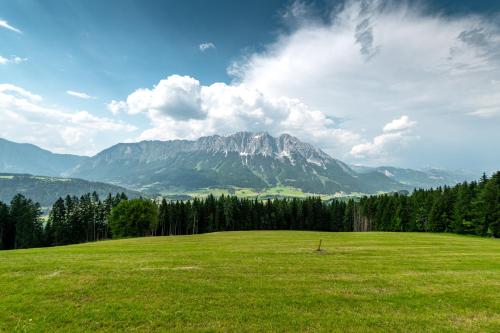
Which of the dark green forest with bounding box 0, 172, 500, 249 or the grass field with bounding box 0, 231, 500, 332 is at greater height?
the grass field with bounding box 0, 231, 500, 332

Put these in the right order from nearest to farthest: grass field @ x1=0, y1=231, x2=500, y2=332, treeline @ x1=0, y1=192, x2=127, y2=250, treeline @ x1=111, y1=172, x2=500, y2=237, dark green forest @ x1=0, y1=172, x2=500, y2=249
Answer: grass field @ x1=0, y1=231, x2=500, y2=332 → treeline @ x1=111, y1=172, x2=500, y2=237 → dark green forest @ x1=0, y1=172, x2=500, y2=249 → treeline @ x1=0, y1=192, x2=127, y2=250

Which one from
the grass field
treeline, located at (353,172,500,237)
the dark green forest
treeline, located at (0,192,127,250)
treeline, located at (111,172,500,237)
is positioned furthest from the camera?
treeline, located at (0,192,127,250)

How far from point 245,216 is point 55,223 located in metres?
67.8

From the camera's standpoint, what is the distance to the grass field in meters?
12.5

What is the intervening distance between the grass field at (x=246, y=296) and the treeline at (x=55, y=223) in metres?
76.0

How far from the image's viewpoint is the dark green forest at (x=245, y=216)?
255ft

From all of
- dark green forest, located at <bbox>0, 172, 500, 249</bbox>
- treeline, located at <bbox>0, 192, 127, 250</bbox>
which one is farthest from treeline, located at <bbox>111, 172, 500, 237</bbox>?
treeline, located at <bbox>0, 192, 127, 250</bbox>

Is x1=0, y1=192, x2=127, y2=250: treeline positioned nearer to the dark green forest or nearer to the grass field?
the dark green forest

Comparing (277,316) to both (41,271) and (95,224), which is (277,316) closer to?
(41,271)

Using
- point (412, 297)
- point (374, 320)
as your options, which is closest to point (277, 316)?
point (374, 320)

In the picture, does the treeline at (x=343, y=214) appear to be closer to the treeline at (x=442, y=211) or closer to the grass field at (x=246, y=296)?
the treeline at (x=442, y=211)

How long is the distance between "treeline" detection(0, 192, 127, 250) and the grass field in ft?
249

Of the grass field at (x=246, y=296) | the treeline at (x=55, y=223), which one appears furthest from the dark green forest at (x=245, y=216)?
the grass field at (x=246, y=296)

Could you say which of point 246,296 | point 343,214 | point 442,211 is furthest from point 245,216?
point 246,296
